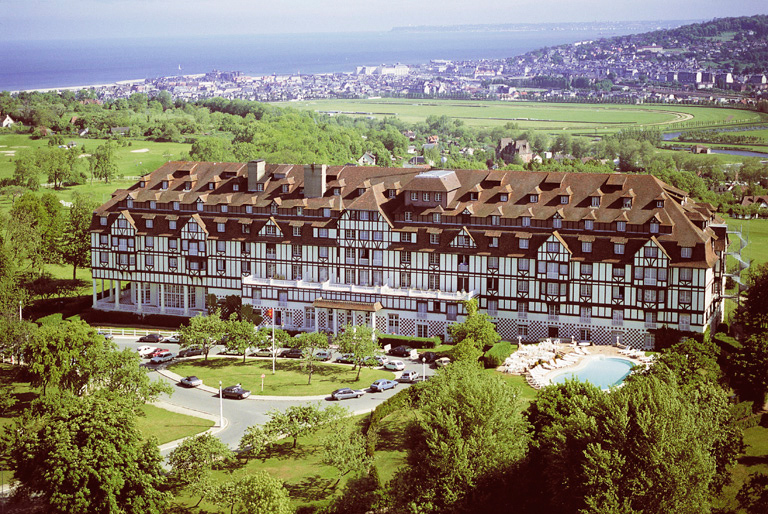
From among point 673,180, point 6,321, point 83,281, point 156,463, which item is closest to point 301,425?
point 156,463

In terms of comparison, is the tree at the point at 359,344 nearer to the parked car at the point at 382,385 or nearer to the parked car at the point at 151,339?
→ the parked car at the point at 382,385

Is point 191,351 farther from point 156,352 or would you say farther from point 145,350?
point 145,350

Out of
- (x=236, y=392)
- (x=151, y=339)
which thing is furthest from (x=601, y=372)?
(x=151, y=339)

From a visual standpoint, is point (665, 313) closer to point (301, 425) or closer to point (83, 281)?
point (301, 425)

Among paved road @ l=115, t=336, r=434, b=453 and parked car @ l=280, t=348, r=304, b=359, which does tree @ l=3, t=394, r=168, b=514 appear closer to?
paved road @ l=115, t=336, r=434, b=453

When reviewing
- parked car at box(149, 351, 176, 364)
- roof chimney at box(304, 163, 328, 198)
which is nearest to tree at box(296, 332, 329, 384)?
parked car at box(149, 351, 176, 364)

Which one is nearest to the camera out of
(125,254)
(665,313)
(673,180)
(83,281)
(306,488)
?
(306,488)
